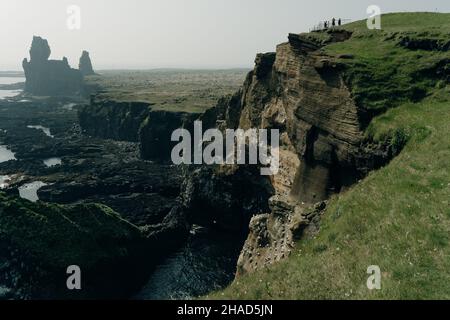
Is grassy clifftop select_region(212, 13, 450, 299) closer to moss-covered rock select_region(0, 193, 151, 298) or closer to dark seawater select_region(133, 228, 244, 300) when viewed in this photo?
moss-covered rock select_region(0, 193, 151, 298)

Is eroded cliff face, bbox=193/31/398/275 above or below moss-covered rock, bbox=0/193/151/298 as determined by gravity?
above

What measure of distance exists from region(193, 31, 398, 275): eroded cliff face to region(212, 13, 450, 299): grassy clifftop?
158cm

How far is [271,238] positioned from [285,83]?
2079 centimetres

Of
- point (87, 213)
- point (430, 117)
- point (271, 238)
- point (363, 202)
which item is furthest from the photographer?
point (87, 213)

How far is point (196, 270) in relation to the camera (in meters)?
54.0

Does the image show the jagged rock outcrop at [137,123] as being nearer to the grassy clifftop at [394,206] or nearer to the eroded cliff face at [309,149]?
the eroded cliff face at [309,149]

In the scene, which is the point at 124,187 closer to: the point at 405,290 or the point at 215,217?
the point at 215,217

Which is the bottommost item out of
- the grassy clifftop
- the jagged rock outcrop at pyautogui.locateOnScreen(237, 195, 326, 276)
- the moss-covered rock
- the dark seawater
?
the dark seawater

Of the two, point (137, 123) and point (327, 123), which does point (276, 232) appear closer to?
point (327, 123)

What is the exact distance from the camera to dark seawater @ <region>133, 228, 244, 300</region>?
4912cm

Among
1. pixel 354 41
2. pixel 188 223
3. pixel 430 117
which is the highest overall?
pixel 354 41

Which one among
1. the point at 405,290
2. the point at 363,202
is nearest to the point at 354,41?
the point at 363,202

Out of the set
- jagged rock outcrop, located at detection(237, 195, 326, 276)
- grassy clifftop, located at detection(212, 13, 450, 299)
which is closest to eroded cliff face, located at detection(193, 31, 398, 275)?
jagged rock outcrop, located at detection(237, 195, 326, 276)

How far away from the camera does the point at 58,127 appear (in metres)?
168
